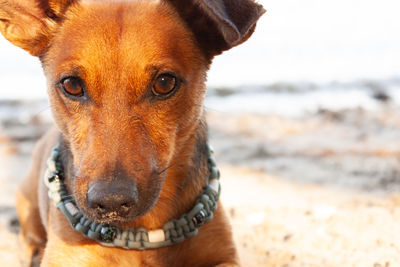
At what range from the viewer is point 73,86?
96.2 inches

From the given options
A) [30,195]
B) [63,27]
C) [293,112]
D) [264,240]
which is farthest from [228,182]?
[293,112]

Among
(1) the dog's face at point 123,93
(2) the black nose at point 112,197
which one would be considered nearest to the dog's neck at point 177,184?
(1) the dog's face at point 123,93

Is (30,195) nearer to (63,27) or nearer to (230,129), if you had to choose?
(63,27)

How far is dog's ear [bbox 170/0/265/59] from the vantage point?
229cm

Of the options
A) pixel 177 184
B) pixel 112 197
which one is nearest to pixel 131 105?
pixel 112 197

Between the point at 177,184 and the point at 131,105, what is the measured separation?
2.06ft

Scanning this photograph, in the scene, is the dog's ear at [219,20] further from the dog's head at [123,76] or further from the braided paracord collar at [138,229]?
the braided paracord collar at [138,229]

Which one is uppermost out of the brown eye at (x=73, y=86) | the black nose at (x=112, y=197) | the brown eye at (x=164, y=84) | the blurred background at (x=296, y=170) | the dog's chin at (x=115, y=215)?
the brown eye at (x=73, y=86)

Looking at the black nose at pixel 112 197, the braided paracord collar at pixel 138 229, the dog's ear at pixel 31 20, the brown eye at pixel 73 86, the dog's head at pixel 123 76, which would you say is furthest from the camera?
the dog's ear at pixel 31 20

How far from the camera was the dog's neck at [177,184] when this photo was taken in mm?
2738

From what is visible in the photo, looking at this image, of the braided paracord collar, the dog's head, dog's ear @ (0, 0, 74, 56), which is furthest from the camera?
dog's ear @ (0, 0, 74, 56)

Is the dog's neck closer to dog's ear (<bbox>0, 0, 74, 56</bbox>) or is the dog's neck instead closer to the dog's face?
the dog's face

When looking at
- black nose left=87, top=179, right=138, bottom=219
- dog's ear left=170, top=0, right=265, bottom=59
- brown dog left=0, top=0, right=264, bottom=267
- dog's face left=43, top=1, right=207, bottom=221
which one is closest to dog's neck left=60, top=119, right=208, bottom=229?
brown dog left=0, top=0, right=264, bottom=267

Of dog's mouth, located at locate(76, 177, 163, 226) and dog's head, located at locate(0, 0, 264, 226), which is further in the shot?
dog's head, located at locate(0, 0, 264, 226)
